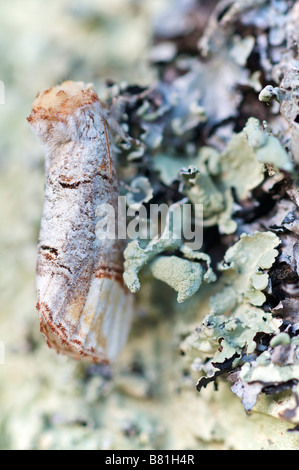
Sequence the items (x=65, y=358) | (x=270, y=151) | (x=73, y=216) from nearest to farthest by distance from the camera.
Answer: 1. (x=270, y=151)
2. (x=73, y=216)
3. (x=65, y=358)

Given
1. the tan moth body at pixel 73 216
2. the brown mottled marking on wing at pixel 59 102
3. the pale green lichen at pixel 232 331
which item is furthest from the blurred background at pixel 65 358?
the brown mottled marking on wing at pixel 59 102

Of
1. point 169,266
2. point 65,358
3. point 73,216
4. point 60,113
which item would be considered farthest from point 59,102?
point 65,358

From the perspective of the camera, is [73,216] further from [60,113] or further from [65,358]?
[65,358]

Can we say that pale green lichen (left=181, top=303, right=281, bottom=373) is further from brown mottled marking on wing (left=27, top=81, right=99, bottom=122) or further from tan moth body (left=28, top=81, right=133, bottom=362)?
brown mottled marking on wing (left=27, top=81, right=99, bottom=122)

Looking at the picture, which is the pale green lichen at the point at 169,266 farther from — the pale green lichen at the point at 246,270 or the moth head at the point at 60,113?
the moth head at the point at 60,113

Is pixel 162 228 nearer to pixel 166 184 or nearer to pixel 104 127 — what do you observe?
pixel 166 184

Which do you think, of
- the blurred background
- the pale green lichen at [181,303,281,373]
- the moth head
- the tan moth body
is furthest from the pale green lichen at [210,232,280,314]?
the moth head
